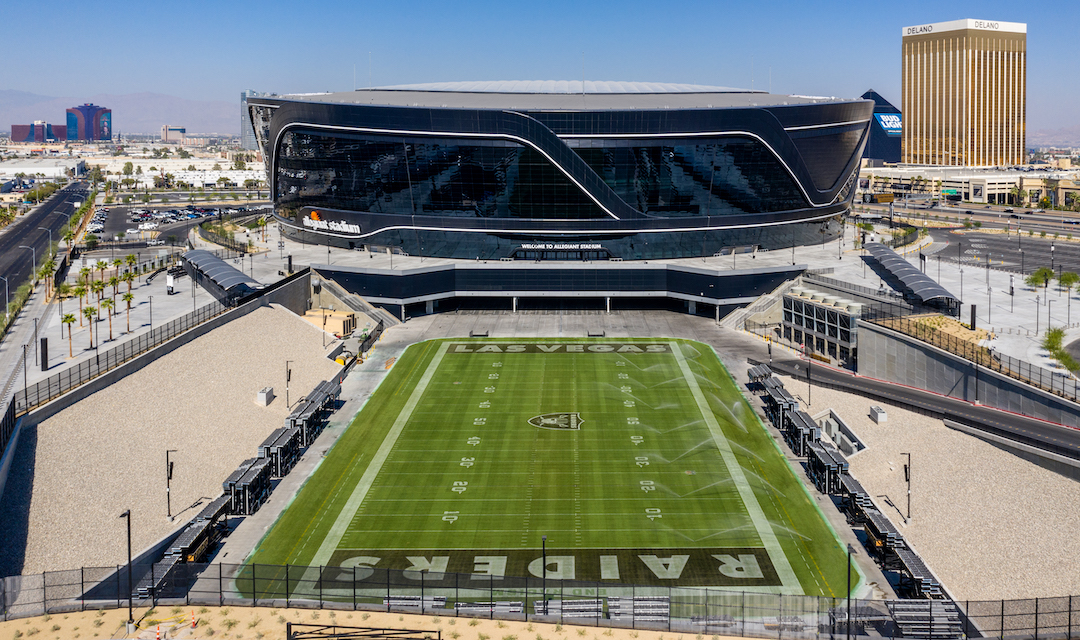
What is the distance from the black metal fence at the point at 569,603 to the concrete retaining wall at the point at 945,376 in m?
24.9

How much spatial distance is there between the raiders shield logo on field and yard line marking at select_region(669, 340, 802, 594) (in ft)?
30.1

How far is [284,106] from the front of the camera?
112 metres

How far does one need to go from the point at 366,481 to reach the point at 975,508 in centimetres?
3409

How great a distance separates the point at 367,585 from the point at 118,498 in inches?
675

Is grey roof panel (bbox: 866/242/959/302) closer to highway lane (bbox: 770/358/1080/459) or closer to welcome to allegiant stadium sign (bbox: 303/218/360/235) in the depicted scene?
highway lane (bbox: 770/358/1080/459)

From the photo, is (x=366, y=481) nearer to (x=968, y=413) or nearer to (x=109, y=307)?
(x=109, y=307)

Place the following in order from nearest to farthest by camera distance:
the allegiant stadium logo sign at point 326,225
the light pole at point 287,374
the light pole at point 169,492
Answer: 1. the light pole at point 169,492
2. the light pole at point 287,374
3. the allegiant stadium logo sign at point 326,225

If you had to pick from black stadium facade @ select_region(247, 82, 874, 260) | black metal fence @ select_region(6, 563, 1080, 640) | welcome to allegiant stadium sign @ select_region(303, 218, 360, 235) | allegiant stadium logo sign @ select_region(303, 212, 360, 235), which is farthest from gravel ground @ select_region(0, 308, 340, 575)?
allegiant stadium logo sign @ select_region(303, 212, 360, 235)

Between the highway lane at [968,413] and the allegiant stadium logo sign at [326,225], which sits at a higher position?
the allegiant stadium logo sign at [326,225]

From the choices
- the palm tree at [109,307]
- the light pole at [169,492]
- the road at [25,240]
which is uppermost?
the road at [25,240]

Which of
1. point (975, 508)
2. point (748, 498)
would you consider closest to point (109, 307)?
point (748, 498)

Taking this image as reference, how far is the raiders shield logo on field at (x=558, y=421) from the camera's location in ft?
209

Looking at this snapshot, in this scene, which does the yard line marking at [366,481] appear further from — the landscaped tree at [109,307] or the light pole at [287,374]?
the landscaped tree at [109,307]

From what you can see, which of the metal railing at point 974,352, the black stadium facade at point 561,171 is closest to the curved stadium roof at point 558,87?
the black stadium facade at point 561,171
